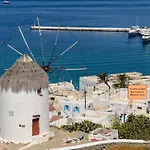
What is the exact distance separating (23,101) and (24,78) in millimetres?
990

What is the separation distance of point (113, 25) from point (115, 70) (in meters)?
85.2

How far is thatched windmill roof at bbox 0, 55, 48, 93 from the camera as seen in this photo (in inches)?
906

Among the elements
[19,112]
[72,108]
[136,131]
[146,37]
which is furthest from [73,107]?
[146,37]

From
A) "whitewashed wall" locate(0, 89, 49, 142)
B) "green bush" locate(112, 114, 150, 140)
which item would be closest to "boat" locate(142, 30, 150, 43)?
"green bush" locate(112, 114, 150, 140)

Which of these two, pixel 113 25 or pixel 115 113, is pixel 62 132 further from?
pixel 113 25

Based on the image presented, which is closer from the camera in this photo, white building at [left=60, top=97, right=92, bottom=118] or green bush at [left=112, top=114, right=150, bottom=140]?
green bush at [left=112, top=114, right=150, bottom=140]

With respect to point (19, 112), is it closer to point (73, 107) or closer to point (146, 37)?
point (73, 107)

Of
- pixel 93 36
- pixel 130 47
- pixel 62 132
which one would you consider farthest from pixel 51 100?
pixel 93 36

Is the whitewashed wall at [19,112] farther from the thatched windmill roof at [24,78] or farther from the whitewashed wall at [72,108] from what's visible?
the whitewashed wall at [72,108]

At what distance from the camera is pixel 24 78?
23172 mm

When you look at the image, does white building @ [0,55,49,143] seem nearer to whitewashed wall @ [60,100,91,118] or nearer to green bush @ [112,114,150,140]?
green bush @ [112,114,150,140]

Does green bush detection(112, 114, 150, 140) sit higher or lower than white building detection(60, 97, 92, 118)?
lower

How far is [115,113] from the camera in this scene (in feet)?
135

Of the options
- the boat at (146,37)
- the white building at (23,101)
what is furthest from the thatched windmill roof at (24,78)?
the boat at (146,37)
